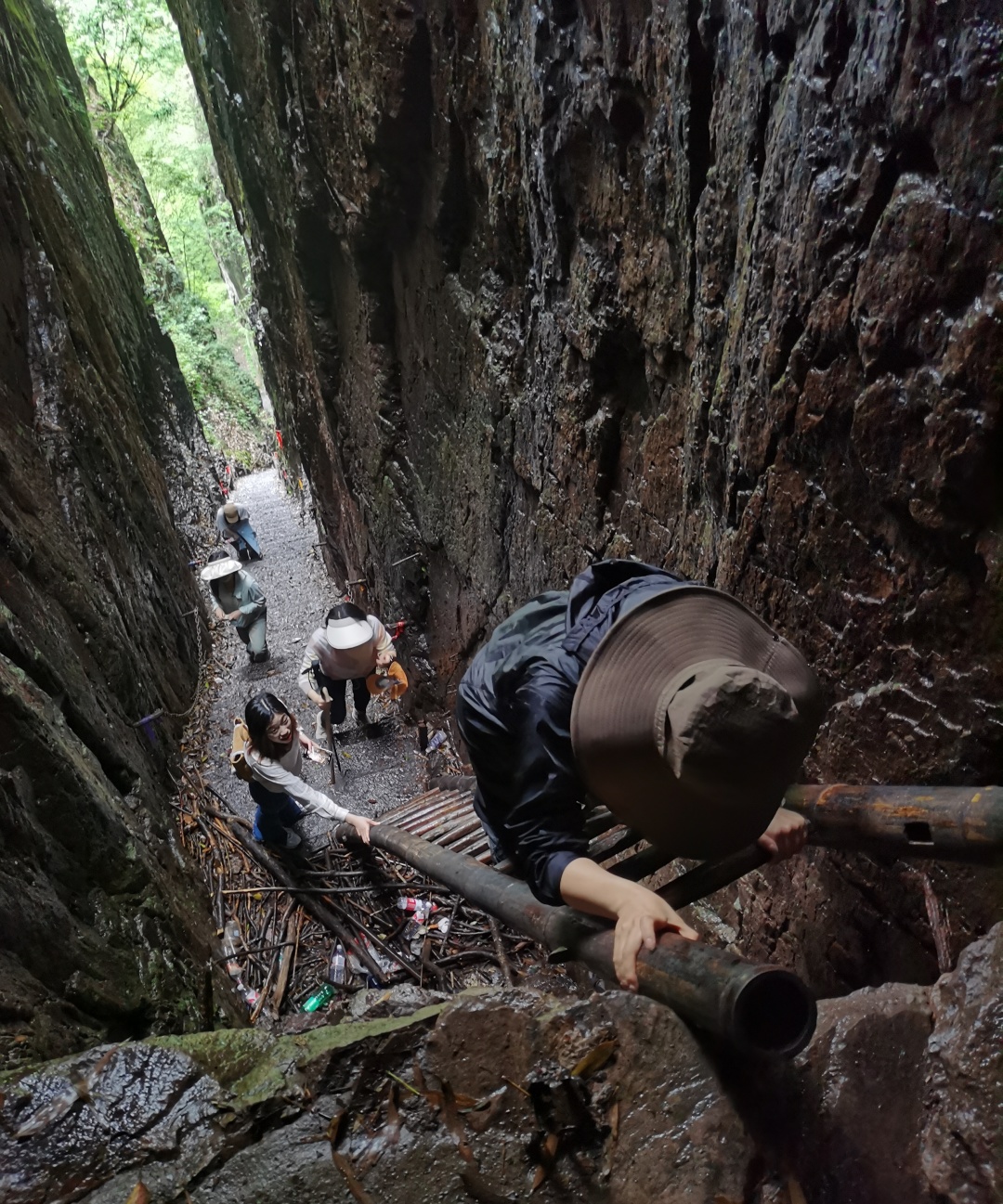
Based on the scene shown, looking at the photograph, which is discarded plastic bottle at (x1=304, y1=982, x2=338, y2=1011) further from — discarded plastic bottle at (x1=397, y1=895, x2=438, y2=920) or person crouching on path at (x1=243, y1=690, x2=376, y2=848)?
person crouching on path at (x1=243, y1=690, x2=376, y2=848)

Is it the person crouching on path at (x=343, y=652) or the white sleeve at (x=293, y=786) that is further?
the person crouching on path at (x=343, y=652)

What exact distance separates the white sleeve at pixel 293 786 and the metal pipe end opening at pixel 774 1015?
4111mm

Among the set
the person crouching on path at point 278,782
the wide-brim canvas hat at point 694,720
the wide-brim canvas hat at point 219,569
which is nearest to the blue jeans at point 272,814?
the person crouching on path at point 278,782

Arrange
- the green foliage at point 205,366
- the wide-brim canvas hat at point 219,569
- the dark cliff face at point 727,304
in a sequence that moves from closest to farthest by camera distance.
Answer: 1. the dark cliff face at point 727,304
2. the wide-brim canvas hat at point 219,569
3. the green foliage at point 205,366

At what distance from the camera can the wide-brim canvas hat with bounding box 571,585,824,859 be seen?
1467mm

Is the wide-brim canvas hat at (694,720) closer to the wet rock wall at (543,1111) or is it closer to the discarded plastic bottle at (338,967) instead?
the wet rock wall at (543,1111)

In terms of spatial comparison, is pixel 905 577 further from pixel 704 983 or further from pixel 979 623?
pixel 704 983

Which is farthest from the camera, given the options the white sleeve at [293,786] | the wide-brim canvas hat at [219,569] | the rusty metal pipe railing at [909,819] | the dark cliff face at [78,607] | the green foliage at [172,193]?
the green foliage at [172,193]

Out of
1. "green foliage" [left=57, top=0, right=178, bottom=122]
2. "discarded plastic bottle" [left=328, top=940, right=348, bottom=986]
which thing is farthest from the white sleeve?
"green foliage" [left=57, top=0, right=178, bottom=122]

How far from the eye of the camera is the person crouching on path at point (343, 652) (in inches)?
260

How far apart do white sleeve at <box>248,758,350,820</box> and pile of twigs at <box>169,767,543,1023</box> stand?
427 mm

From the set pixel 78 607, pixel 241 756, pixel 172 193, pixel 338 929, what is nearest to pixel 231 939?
pixel 338 929

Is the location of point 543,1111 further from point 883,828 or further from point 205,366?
point 205,366

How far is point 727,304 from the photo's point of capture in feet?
9.80
